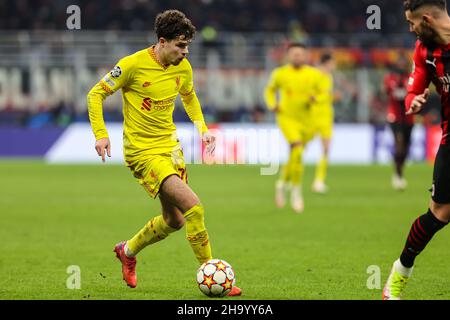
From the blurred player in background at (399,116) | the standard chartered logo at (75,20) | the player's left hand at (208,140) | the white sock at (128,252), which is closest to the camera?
the player's left hand at (208,140)

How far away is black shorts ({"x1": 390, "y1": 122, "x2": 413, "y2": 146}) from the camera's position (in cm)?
1772

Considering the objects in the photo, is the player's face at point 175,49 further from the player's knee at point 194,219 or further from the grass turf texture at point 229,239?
the grass turf texture at point 229,239

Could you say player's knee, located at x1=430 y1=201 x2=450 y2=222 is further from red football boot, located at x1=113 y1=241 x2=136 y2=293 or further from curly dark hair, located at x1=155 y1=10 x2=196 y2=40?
red football boot, located at x1=113 y1=241 x2=136 y2=293

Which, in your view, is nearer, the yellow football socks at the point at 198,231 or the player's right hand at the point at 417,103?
the player's right hand at the point at 417,103

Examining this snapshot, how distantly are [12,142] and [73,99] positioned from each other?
7.39ft

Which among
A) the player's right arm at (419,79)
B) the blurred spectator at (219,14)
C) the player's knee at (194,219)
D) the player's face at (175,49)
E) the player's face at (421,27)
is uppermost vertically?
the blurred spectator at (219,14)

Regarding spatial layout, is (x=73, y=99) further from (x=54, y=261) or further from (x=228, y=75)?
(x=54, y=261)

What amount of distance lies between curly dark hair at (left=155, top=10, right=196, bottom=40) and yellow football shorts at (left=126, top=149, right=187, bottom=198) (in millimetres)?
958

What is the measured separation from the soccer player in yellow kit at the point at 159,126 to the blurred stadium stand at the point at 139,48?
18.2 m

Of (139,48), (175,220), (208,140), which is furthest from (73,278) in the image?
(139,48)

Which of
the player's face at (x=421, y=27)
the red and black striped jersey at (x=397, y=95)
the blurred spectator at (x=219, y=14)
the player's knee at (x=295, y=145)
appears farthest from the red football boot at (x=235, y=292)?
the blurred spectator at (x=219, y=14)

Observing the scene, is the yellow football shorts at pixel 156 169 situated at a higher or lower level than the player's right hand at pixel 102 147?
lower

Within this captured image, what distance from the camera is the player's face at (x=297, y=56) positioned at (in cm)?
1444

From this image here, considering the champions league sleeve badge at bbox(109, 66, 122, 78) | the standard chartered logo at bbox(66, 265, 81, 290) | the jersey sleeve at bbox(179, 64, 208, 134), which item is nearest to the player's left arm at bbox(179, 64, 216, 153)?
the jersey sleeve at bbox(179, 64, 208, 134)
